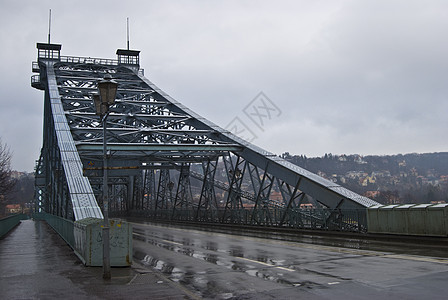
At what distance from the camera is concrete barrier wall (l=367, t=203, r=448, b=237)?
16.7 m

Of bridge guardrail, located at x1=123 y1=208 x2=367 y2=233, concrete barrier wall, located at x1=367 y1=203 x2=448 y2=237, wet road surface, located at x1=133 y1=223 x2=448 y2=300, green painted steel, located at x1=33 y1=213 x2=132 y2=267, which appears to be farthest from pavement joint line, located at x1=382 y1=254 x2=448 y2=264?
green painted steel, located at x1=33 y1=213 x2=132 y2=267

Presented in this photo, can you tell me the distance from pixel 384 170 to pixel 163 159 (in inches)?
4432

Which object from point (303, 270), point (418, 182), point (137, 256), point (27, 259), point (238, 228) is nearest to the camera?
point (303, 270)

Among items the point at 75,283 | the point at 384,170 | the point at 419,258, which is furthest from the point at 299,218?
the point at 384,170

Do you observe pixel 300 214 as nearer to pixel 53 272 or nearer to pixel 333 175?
pixel 53 272

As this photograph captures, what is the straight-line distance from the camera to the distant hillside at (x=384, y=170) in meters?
101

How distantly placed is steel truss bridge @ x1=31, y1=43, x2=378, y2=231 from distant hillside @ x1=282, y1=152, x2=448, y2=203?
172 ft

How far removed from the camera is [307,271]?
1101cm

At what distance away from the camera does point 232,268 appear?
1217cm

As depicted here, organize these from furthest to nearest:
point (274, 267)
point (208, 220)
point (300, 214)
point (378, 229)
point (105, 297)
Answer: point (208, 220), point (300, 214), point (378, 229), point (274, 267), point (105, 297)

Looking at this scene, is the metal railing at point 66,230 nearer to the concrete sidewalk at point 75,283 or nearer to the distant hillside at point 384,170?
the concrete sidewalk at point 75,283

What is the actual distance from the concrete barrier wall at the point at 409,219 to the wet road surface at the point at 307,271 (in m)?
1.54

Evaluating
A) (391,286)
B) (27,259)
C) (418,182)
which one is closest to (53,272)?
(27,259)

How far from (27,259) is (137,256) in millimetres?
3612
